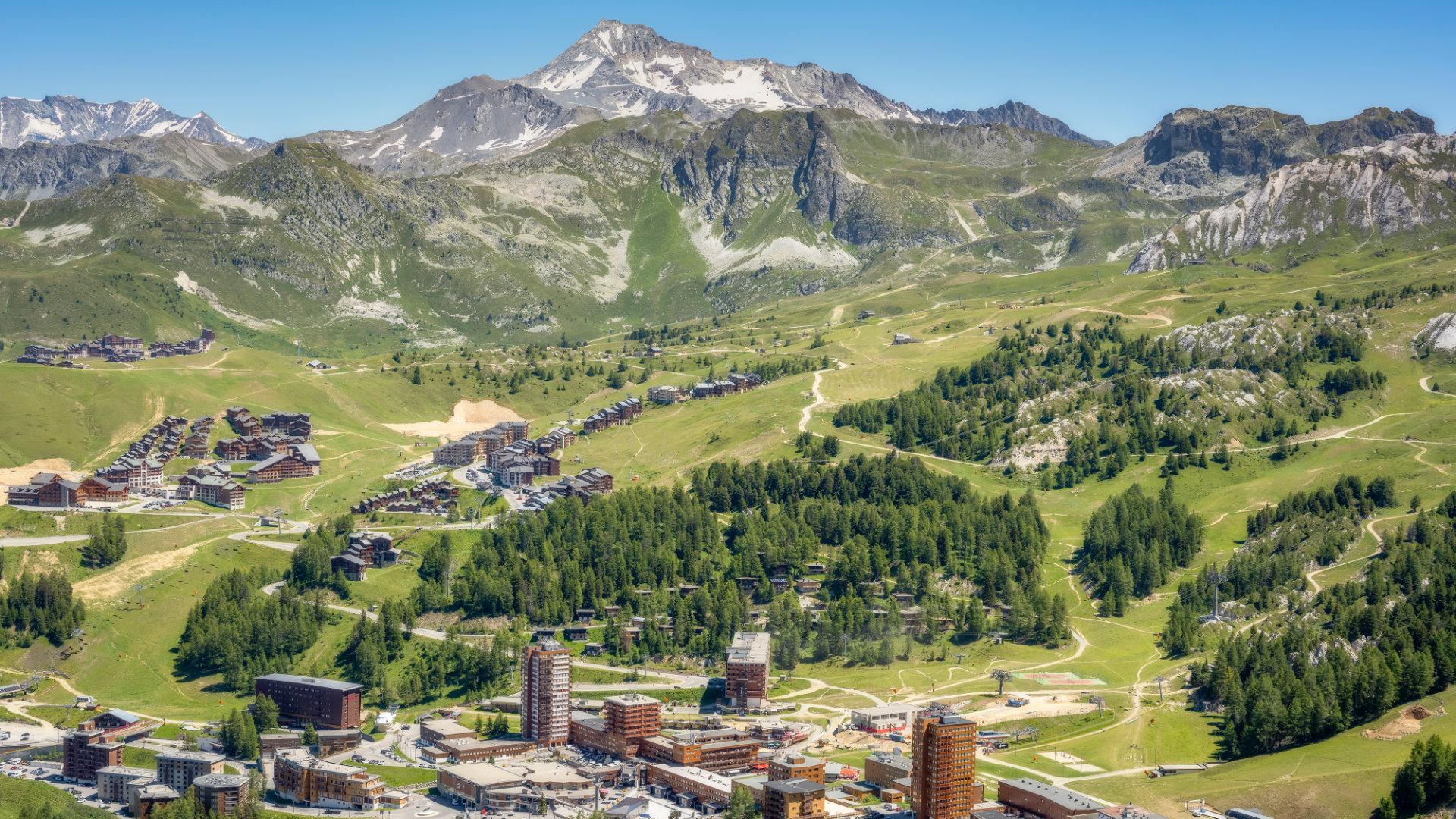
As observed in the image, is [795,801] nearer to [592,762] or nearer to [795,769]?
[795,769]

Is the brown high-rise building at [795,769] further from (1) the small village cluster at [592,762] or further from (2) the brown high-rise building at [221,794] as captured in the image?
(2) the brown high-rise building at [221,794]

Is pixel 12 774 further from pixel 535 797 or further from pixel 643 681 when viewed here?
pixel 643 681

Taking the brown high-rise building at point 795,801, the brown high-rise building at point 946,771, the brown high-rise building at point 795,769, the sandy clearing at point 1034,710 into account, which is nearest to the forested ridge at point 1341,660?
the sandy clearing at point 1034,710

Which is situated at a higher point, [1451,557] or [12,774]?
[1451,557]

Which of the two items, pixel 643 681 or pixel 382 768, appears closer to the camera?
pixel 382 768

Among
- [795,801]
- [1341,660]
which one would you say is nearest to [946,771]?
[795,801]

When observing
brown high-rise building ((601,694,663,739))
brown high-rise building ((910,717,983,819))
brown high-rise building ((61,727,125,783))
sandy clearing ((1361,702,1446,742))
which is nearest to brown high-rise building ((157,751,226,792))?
brown high-rise building ((61,727,125,783))

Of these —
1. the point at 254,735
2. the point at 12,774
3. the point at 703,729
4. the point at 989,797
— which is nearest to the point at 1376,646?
the point at 989,797
